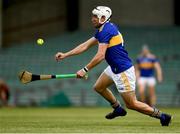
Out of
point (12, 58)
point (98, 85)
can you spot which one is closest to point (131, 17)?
point (12, 58)

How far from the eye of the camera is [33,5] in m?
37.8

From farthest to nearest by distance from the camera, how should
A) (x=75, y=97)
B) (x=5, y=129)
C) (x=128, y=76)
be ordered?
1. (x=75, y=97)
2. (x=128, y=76)
3. (x=5, y=129)

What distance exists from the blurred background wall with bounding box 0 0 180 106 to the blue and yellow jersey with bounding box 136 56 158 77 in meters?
6.51

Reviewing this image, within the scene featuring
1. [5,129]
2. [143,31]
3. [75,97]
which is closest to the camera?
[5,129]

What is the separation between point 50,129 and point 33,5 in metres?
25.9

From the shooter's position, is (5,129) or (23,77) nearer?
(5,129)

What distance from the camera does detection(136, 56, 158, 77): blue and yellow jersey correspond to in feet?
79.7

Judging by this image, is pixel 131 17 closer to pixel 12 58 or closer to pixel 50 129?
pixel 12 58

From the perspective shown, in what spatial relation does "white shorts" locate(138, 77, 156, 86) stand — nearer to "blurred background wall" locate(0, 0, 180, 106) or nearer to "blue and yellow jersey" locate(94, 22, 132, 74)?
"blurred background wall" locate(0, 0, 180, 106)

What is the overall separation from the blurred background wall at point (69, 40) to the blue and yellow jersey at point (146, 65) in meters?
6.51

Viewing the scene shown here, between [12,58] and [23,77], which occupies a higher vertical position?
[23,77]

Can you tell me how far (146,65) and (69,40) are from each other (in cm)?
1180

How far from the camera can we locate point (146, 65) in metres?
24.3

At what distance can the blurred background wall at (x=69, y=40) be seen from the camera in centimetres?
3125
